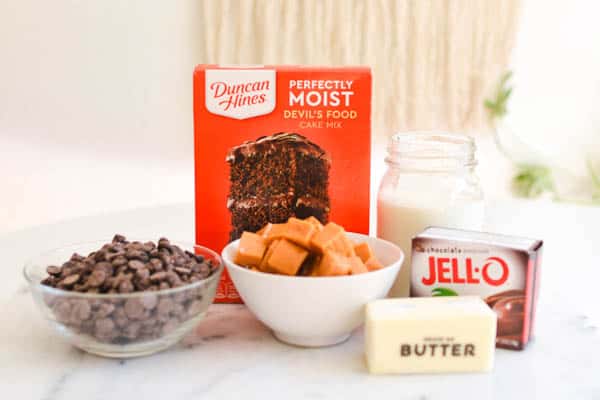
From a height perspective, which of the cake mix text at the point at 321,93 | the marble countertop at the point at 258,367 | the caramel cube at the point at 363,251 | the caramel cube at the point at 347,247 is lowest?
the marble countertop at the point at 258,367

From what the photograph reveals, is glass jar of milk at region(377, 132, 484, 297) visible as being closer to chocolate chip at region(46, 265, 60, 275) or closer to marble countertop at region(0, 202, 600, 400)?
marble countertop at region(0, 202, 600, 400)

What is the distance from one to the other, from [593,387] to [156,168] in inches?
73.0

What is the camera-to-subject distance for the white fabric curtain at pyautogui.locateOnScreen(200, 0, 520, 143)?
2314 millimetres

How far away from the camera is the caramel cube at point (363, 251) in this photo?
1042mm

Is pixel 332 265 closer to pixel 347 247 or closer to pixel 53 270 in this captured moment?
pixel 347 247

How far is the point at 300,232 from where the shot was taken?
0.99 metres

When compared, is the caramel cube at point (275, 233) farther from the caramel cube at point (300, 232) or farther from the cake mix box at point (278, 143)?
the cake mix box at point (278, 143)

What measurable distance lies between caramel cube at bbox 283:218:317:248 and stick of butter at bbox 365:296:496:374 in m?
0.12

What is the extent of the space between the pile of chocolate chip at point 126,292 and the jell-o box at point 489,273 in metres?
0.30

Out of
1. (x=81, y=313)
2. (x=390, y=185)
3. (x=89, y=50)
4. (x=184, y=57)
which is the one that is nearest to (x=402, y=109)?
(x=184, y=57)

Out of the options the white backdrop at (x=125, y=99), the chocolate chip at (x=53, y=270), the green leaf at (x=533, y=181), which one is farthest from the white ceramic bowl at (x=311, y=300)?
the green leaf at (x=533, y=181)

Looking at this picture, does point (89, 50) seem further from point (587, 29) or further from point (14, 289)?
point (587, 29)

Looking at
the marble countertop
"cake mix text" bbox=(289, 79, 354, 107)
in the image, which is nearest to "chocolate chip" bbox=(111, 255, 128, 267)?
the marble countertop

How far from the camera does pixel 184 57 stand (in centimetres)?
242
